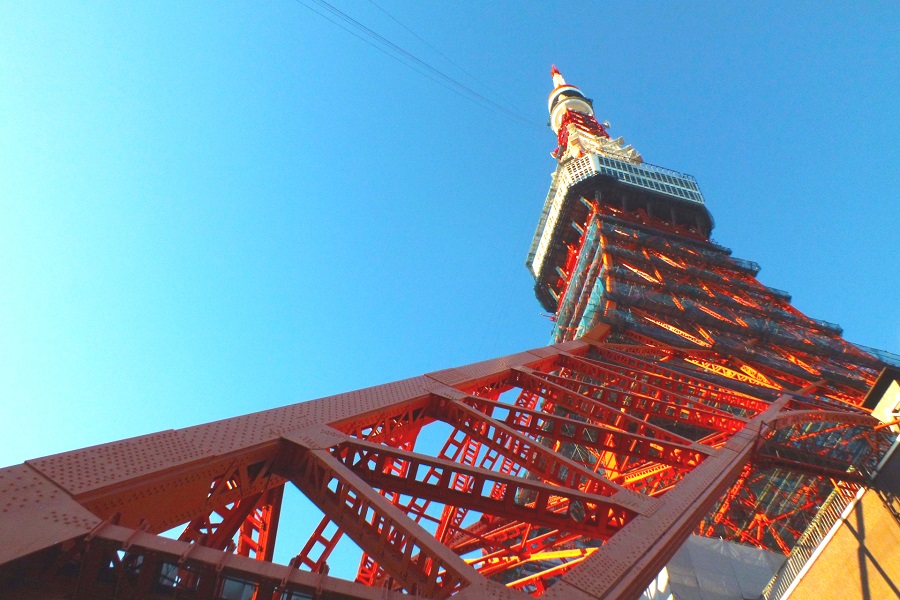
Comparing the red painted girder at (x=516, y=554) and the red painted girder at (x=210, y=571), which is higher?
the red painted girder at (x=516, y=554)

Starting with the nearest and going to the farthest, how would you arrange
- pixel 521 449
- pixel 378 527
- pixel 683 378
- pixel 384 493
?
pixel 378 527, pixel 384 493, pixel 521 449, pixel 683 378

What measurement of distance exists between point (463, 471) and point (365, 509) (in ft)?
3.23

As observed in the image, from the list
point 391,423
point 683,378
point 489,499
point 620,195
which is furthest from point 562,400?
point 620,195

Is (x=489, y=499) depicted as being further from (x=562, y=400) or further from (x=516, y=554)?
(x=562, y=400)

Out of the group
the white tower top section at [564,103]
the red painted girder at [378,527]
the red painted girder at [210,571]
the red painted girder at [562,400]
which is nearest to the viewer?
the red painted girder at [210,571]

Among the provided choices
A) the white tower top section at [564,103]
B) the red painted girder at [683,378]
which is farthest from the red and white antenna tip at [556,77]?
the red painted girder at [683,378]

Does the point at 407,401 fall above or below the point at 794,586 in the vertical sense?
above

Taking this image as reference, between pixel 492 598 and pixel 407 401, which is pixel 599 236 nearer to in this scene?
pixel 407 401

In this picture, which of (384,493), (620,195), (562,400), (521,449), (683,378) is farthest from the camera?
(620,195)

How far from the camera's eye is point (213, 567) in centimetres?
329

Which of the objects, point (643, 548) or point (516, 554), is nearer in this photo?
point (643, 548)

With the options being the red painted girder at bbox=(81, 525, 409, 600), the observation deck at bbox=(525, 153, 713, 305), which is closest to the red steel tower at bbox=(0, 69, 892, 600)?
the red painted girder at bbox=(81, 525, 409, 600)

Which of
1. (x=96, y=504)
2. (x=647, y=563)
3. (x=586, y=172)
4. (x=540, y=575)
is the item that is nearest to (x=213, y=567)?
(x=96, y=504)

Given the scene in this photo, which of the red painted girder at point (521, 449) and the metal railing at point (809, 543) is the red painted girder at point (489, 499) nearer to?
the red painted girder at point (521, 449)
